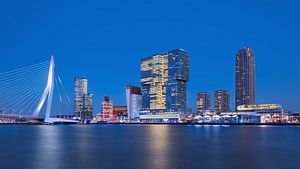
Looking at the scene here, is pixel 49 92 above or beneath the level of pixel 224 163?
above

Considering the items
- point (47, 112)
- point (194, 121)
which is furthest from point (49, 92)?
point (194, 121)

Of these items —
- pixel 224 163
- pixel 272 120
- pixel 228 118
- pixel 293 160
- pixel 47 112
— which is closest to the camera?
pixel 224 163

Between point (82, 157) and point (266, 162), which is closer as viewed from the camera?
point (266, 162)

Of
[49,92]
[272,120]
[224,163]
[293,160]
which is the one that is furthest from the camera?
[272,120]

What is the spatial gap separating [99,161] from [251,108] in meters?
163

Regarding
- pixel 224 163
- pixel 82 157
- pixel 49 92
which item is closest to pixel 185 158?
pixel 224 163

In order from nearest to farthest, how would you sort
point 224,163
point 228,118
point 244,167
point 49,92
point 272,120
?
point 244,167, point 224,163, point 49,92, point 272,120, point 228,118

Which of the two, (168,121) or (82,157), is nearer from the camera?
(82,157)

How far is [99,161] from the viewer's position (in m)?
21.6

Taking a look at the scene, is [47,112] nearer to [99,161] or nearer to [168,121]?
[99,161]

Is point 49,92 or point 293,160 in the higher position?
point 49,92

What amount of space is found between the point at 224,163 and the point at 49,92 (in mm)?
60757

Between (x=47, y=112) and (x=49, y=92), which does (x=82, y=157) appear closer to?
(x=49, y=92)

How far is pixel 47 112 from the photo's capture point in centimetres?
8756
